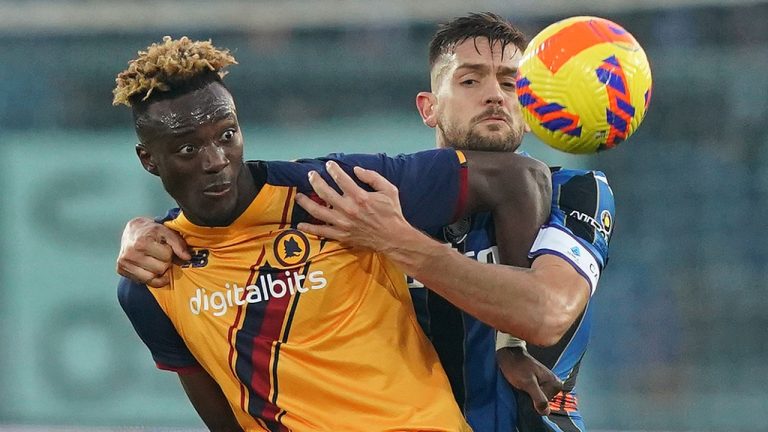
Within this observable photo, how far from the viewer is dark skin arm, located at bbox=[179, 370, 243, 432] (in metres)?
4.22

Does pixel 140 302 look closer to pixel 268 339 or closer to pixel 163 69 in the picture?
pixel 268 339

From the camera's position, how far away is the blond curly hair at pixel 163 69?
12.6 ft

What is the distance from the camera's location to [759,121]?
7.63m

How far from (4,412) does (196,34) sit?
2.80 m

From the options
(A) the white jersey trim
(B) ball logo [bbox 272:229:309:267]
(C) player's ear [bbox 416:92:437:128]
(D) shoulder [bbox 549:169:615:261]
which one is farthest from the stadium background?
(B) ball logo [bbox 272:229:309:267]

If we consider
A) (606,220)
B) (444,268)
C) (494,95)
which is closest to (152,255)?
(444,268)

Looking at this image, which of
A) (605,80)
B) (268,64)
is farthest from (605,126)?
(268,64)

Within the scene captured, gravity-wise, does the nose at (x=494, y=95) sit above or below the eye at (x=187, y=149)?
above

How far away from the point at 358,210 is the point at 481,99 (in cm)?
100

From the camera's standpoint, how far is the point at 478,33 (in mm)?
4672

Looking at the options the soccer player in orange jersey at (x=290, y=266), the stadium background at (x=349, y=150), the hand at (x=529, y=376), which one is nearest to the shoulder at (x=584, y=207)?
the soccer player in orange jersey at (x=290, y=266)

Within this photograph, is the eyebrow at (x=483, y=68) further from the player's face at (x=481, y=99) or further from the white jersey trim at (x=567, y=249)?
the white jersey trim at (x=567, y=249)

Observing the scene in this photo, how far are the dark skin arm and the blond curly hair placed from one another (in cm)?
96

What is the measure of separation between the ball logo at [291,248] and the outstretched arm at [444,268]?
0.42ft
